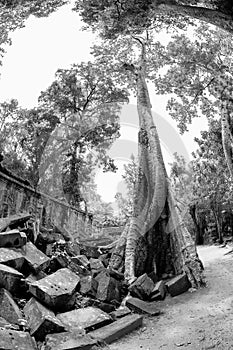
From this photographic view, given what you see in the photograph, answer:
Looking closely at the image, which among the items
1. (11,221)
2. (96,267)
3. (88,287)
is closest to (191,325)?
(88,287)

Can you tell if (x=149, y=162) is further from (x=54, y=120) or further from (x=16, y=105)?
(x=16, y=105)

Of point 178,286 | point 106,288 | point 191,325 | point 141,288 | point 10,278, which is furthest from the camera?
point 178,286

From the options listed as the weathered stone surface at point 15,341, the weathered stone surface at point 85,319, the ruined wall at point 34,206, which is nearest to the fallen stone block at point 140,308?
the weathered stone surface at point 85,319

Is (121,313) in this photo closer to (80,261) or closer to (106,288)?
(106,288)

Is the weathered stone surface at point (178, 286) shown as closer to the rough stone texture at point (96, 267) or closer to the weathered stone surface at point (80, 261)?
the rough stone texture at point (96, 267)

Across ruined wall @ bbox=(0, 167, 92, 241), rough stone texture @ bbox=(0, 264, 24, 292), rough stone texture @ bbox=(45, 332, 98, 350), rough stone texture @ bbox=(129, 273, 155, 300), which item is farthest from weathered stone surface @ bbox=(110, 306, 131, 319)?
ruined wall @ bbox=(0, 167, 92, 241)

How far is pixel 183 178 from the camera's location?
78.9 ft

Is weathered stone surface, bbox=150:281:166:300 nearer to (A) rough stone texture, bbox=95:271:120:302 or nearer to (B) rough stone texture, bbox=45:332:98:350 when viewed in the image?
(A) rough stone texture, bbox=95:271:120:302

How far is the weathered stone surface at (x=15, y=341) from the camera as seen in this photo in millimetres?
2221

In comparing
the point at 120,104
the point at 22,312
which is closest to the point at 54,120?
the point at 120,104

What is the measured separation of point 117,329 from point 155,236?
311cm

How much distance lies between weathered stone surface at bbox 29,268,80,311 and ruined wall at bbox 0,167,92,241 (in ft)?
5.95

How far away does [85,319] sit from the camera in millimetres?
3127

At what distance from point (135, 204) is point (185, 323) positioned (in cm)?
306
